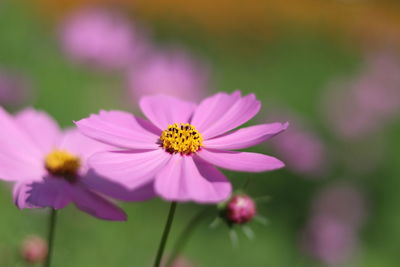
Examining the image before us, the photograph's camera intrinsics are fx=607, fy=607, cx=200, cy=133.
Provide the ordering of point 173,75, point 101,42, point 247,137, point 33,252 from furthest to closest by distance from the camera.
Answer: point 173,75, point 101,42, point 33,252, point 247,137

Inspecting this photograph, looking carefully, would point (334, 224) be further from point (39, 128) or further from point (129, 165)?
point (129, 165)

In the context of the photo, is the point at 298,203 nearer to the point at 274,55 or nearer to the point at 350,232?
the point at 350,232

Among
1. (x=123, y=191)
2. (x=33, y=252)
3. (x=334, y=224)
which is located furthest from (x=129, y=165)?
(x=334, y=224)

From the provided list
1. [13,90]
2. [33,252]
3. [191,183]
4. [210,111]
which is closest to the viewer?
[191,183]

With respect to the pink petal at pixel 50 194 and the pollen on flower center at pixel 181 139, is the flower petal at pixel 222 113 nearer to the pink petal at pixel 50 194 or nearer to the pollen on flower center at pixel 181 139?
the pollen on flower center at pixel 181 139

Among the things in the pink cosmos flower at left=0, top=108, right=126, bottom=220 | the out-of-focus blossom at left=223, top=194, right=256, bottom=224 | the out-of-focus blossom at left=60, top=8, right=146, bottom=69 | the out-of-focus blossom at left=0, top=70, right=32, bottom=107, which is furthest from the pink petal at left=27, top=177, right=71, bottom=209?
the out-of-focus blossom at left=60, top=8, right=146, bottom=69

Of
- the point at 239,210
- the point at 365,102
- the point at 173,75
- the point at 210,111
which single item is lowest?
the point at 239,210

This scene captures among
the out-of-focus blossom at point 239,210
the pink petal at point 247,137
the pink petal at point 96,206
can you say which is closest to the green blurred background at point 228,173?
the out-of-focus blossom at point 239,210
